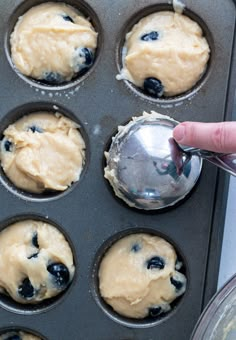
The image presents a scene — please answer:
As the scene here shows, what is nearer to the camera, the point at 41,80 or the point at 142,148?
the point at 142,148

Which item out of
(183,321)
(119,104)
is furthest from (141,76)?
(183,321)

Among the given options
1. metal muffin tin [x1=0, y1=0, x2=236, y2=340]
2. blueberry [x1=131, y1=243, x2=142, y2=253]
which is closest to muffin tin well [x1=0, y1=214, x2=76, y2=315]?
metal muffin tin [x1=0, y1=0, x2=236, y2=340]

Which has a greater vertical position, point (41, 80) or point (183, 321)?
point (41, 80)

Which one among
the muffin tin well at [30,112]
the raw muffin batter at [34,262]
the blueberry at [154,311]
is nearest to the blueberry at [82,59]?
the muffin tin well at [30,112]

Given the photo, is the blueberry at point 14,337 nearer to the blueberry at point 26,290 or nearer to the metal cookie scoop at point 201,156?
the blueberry at point 26,290

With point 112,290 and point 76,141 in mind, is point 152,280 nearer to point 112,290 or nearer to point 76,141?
point 112,290

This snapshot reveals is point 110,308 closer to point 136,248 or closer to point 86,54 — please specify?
point 136,248

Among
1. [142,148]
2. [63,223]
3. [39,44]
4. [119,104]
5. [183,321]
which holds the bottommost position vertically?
[183,321]
